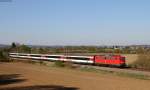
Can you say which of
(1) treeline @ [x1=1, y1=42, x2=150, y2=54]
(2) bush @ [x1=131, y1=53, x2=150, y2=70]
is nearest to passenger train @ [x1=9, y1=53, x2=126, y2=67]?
(2) bush @ [x1=131, y1=53, x2=150, y2=70]

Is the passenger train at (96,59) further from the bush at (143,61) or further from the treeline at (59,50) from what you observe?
the treeline at (59,50)

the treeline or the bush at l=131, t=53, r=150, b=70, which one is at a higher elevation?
the treeline

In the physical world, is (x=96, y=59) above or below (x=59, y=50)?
below

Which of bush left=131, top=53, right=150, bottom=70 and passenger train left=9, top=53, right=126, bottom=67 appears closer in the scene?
passenger train left=9, top=53, right=126, bottom=67

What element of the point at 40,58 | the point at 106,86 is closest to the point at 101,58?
the point at 40,58

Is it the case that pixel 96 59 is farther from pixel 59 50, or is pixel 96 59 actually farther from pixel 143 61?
pixel 59 50

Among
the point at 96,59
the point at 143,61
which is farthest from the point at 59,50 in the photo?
the point at 143,61

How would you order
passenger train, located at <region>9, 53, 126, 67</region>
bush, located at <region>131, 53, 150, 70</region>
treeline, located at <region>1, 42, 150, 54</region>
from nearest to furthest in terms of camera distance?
passenger train, located at <region>9, 53, 126, 67</region>
bush, located at <region>131, 53, 150, 70</region>
treeline, located at <region>1, 42, 150, 54</region>

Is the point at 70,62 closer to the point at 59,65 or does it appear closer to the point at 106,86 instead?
the point at 59,65

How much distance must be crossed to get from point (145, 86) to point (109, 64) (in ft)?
69.5

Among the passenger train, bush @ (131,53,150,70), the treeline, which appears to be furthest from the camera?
the treeline

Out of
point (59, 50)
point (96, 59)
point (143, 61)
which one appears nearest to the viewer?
point (143, 61)

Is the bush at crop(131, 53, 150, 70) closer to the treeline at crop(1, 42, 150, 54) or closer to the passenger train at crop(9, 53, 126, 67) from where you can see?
the passenger train at crop(9, 53, 126, 67)

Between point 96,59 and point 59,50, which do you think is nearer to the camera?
point 96,59
